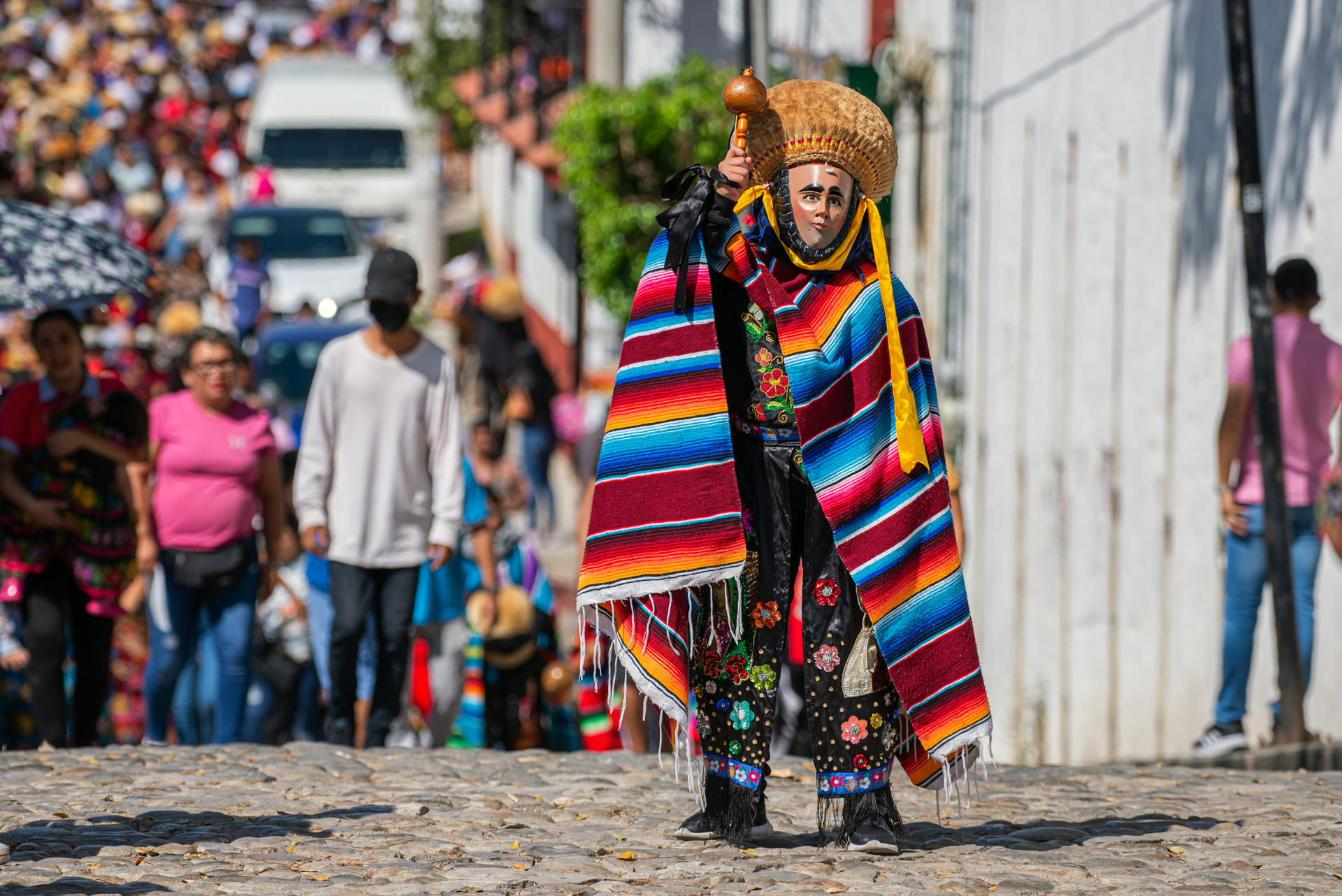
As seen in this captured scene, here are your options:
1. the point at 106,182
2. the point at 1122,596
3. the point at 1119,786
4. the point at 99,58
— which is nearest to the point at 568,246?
the point at 106,182

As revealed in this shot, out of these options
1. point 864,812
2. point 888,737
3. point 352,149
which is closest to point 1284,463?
point 888,737

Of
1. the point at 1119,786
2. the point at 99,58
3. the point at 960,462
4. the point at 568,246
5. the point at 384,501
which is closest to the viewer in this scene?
the point at 1119,786

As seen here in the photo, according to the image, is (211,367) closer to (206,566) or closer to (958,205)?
(206,566)

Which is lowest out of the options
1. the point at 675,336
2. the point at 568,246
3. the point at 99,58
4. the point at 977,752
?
the point at 977,752

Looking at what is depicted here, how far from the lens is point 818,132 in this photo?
4816 mm

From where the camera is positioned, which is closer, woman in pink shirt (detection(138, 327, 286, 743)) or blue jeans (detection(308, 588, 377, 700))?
woman in pink shirt (detection(138, 327, 286, 743))

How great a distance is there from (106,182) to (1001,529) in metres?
17.0

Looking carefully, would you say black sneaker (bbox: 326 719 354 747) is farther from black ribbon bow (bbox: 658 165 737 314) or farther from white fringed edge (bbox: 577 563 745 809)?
black ribbon bow (bbox: 658 165 737 314)

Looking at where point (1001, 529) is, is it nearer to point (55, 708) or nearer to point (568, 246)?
point (55, 708)

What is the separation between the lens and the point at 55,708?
23.2 feet

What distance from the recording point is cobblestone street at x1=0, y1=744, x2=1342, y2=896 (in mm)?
4645

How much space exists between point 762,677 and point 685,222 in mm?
1211

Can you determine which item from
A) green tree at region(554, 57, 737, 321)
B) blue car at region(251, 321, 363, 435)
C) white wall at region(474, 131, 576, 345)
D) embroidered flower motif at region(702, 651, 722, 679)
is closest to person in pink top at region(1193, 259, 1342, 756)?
embroidered flower motif at region(702, 651, 722, 679)

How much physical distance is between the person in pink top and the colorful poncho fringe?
250 cm
